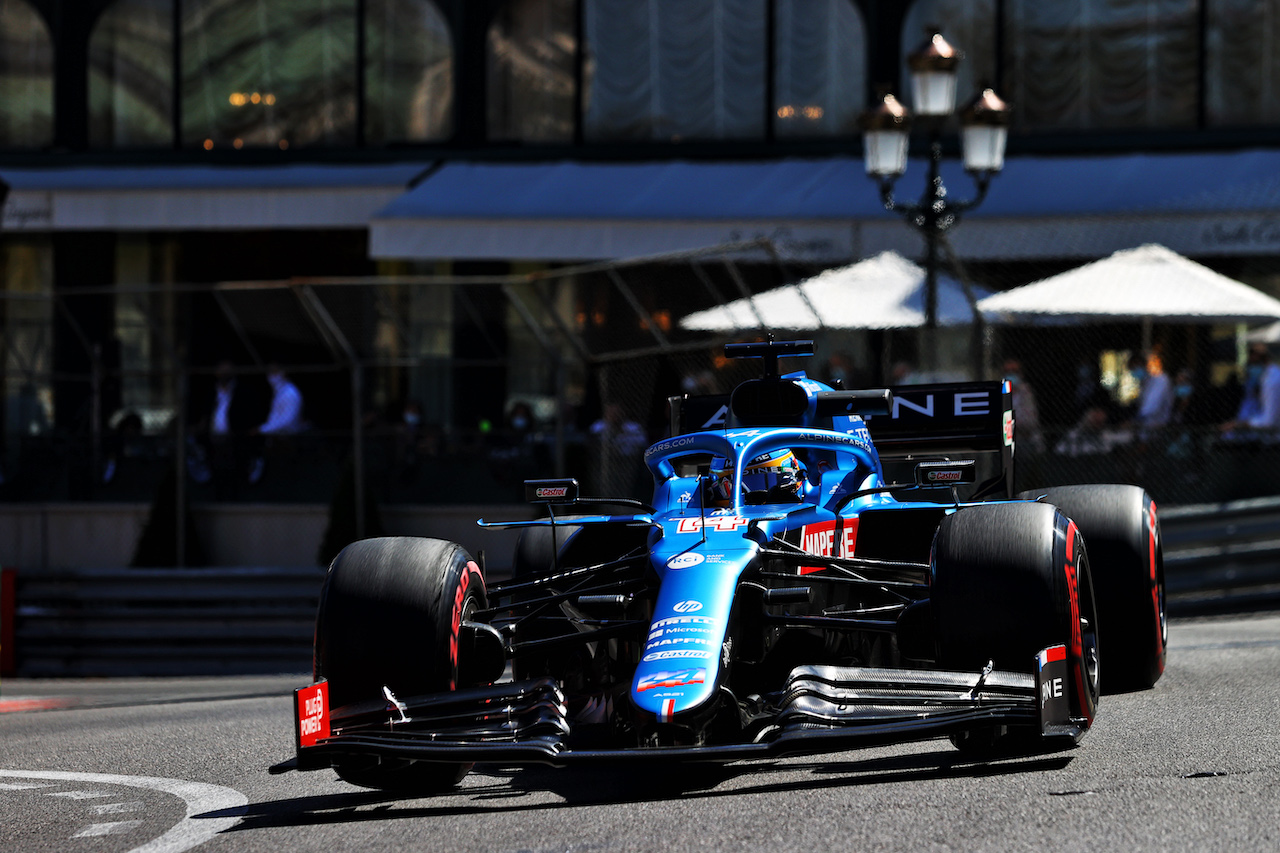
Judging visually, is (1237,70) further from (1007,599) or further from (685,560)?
(685,560)

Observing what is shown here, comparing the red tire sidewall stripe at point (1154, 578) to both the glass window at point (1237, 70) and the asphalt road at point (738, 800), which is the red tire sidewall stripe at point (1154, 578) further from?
the glass window at point (1237, 70)

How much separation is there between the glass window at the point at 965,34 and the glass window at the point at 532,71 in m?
4.34

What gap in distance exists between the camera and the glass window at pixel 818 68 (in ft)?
70.1

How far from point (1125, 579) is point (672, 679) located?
2705 millimetres

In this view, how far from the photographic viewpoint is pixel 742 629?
6082 mm

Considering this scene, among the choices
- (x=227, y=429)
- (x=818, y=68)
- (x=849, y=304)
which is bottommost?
(x=227, y=429)

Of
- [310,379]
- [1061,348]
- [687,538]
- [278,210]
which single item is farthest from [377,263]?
[687,538]

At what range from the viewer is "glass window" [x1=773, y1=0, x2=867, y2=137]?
2136 cm

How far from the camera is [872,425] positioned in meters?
8.95

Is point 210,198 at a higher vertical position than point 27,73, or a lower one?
lower

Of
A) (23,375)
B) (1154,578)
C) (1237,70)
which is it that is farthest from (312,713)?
(1237,70)

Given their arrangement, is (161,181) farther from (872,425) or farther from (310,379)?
(872,425)

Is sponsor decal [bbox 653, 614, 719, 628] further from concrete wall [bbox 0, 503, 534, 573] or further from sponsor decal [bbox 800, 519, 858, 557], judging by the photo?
concrete wall [bbox 0, 503, 534, 573]

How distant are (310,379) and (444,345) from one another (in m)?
1.26
